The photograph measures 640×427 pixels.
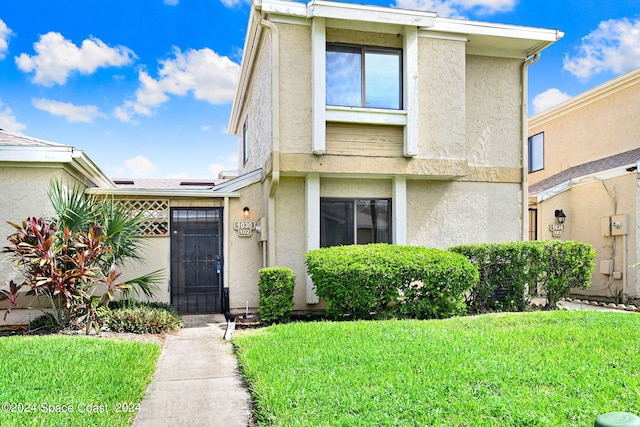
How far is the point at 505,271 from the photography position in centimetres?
921

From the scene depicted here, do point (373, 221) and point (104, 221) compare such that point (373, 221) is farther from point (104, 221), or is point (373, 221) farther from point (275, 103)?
point (104, 221)

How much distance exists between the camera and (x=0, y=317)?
27.2ft

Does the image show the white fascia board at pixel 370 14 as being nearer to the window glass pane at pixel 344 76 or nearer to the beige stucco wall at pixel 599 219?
the window glass pane at pixel 344 76

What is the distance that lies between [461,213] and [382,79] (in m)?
3.78

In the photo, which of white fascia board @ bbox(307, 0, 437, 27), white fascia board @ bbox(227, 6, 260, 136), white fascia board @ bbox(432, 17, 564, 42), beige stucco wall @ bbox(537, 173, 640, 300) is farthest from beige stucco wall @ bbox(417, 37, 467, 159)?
beige stucco wall @ bbox(537, 173, 640, 300)

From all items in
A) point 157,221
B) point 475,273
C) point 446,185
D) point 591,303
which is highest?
point 446,185

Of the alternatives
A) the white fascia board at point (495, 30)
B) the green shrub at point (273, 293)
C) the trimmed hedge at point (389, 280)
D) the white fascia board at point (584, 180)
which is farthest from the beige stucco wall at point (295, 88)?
the white fascia board at point (584, 180)

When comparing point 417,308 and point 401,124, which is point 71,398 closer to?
point 417,308

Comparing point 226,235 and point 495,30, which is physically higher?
point 495,30

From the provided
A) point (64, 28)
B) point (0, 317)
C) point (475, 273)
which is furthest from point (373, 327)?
point (64, 28)

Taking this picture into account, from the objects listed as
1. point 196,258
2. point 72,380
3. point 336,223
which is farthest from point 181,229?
point 72,380

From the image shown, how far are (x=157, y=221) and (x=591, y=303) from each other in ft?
37.1

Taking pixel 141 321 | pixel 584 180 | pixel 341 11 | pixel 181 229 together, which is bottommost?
pixel 141 321

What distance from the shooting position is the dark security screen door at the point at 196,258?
10.1 metres
